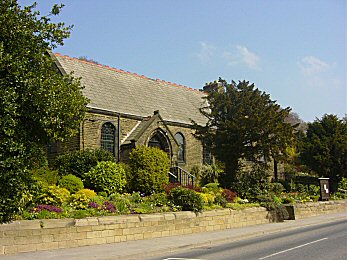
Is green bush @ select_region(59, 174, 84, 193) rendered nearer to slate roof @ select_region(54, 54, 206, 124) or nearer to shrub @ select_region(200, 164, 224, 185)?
slate roof @ select_region(54, 54, 206, 124)

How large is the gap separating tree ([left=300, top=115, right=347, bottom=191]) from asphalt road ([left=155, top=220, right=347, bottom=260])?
18.2 meters

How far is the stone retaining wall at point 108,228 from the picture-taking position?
11.4 metres

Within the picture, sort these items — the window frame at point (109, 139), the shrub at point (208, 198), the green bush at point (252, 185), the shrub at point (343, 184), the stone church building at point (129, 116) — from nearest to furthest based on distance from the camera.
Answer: the shrub at point (208, 198) < the green bush at point (252, 185) < the stone church building at point (129, 116) < the window frame at point (109, 139) < the shrub at point (343, 184)

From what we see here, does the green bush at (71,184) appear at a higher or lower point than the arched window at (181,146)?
lower

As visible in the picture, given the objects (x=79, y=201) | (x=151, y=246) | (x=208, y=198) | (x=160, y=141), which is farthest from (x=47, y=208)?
(x=160, y=141)

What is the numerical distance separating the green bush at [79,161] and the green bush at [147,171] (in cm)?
171

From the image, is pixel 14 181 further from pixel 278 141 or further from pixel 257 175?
pixel 278 141

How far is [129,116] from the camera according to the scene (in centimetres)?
2752

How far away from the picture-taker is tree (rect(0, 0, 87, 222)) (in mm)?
10500

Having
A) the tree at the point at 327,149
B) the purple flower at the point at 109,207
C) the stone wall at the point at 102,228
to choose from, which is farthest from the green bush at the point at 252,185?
the tree at the point at 327,149

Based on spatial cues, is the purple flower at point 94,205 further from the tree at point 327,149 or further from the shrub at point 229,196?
the tree at point 327,149

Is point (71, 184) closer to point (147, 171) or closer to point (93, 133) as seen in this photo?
point (147, 171)

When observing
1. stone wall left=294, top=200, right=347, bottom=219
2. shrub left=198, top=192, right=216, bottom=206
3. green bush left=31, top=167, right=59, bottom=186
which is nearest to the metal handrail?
shrub left=198, top=192, right=216, bottom=206

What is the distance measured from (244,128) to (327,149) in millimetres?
13162
